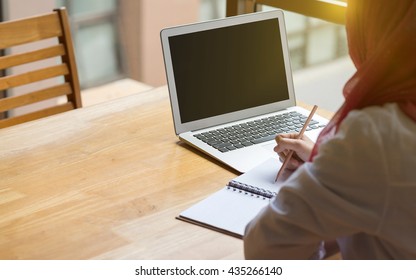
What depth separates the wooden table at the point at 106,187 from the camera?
4.45ft

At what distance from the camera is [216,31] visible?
72.1 inches

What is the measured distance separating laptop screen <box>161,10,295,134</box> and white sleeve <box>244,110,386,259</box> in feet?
2.39

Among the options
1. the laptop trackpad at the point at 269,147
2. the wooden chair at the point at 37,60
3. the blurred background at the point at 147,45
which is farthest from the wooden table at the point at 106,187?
the blurred background at the point at 147,45

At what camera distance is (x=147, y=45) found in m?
4.64

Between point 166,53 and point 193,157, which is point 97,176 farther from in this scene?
point 166,53

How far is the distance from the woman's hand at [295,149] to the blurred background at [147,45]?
2.57 metres

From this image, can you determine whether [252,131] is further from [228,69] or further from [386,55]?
[386,55]

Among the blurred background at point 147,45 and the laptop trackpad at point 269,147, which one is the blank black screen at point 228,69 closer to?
the laptop trackpad at point 269,147

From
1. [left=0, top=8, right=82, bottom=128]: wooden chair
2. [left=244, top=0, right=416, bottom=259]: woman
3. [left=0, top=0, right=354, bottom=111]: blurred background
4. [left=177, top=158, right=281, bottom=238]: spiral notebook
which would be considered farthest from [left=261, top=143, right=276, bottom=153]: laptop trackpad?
[left=0, top=0, right=354, bottom=111]: blurred background

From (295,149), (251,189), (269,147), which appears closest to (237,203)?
(251,189)

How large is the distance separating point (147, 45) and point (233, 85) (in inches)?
112

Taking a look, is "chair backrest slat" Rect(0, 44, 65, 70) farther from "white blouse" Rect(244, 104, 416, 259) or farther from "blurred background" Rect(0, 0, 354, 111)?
"blurred background" Rect(0, 0, 354, 111)

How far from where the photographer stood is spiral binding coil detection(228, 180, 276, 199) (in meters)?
1.51
